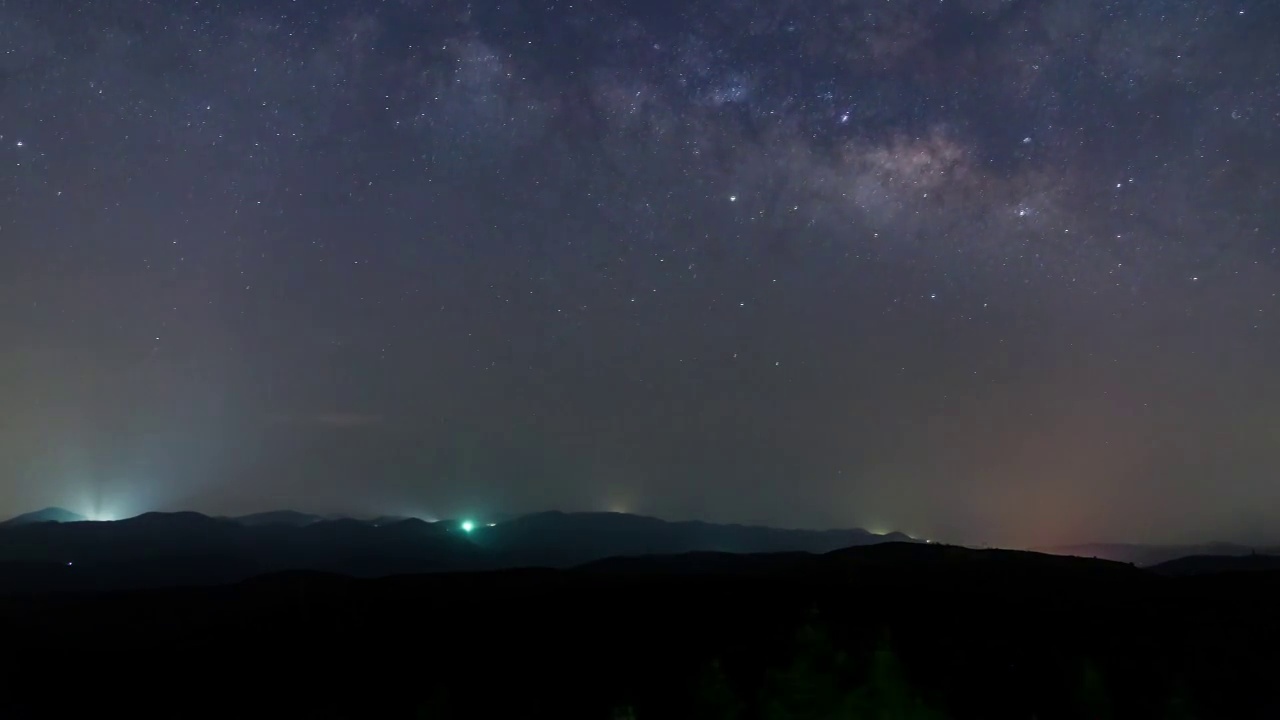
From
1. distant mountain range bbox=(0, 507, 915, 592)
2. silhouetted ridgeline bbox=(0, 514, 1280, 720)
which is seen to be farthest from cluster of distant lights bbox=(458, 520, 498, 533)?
silhouetted ridgeline bbox=(0, 514, 1280, 720)

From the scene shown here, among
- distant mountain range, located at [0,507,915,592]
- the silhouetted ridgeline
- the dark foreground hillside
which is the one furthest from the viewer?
distant mountain range, located at [0,507,915,592]

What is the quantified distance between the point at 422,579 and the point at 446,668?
19.3m

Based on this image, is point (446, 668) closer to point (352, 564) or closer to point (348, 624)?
point (348, 624)

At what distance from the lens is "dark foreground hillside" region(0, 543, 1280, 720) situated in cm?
2925

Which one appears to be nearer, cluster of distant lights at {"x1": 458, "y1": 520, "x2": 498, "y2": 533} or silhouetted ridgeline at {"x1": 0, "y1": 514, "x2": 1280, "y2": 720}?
silhouetted ridgeline at {"x1": 0, "y1": 514, "x2": 1280, "y2": 720}

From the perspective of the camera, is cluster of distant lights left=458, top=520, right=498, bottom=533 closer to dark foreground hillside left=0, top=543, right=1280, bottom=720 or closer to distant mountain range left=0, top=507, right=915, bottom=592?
distant mountain range left=0, top=507, right=915, bottom=592

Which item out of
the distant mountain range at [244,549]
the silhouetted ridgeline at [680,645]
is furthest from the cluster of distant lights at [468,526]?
the silhouetted ridgeline at [680,645]

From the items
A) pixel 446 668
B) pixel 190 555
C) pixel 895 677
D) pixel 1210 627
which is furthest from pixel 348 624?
pixel 190 555

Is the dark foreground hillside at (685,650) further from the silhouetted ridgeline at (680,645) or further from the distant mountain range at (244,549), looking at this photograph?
the distant mountain range at (244,549)

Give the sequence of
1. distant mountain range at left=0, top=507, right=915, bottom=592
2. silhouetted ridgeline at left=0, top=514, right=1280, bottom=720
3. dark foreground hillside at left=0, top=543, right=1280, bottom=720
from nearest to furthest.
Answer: dark foreground hillside at left=0, top=543, right=1280, bottom=720 → silhouetted ridgeline at left=0, top=514, right=1280, bottom=720 → distant mountain range at left=0, top=507, right=915, bottom=592

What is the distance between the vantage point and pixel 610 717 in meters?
29.7

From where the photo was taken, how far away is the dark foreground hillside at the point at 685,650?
29.2 metres

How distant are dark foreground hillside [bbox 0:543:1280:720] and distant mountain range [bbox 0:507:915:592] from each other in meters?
31.9

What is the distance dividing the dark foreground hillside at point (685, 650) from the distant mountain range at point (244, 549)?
3193cm
